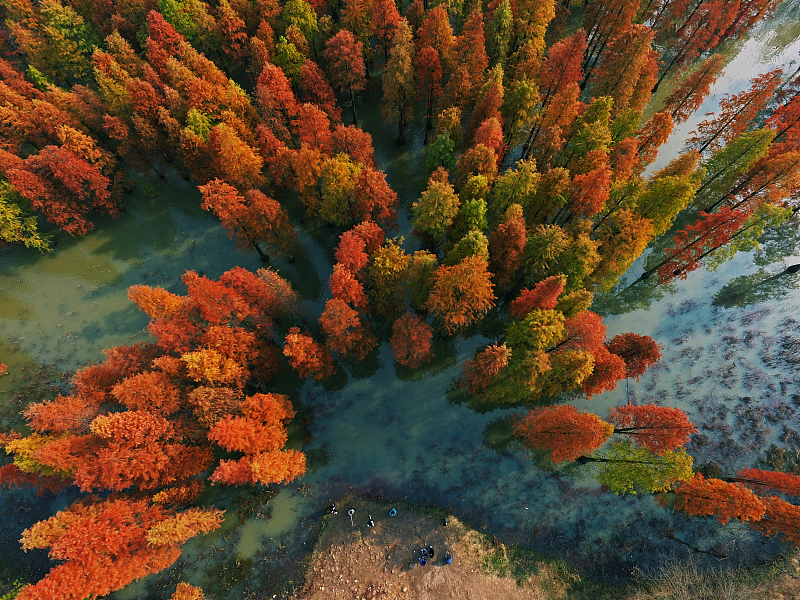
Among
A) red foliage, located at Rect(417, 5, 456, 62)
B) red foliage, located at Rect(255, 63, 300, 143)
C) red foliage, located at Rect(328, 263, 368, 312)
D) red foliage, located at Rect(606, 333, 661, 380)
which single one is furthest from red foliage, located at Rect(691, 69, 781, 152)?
red foliage, located at Rect(255, 63, 300, 143)

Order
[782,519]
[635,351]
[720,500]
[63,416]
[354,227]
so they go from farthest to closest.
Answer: [354,227] → [635,351] → [63,416] → [720,500] → [782,519]

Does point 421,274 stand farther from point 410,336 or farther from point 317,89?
point 317,89

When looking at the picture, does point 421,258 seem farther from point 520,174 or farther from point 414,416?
point 414,416

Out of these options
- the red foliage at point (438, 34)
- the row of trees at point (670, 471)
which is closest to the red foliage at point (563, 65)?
the red foliage at point (438, 34)

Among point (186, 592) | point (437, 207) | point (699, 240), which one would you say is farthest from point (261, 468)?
point (699, 240)

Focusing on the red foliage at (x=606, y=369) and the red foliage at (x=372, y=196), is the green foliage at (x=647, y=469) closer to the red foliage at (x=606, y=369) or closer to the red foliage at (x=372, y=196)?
the red foliage at (x=606, y=369)

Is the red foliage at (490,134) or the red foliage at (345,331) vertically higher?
the red foliage at (490,134)
